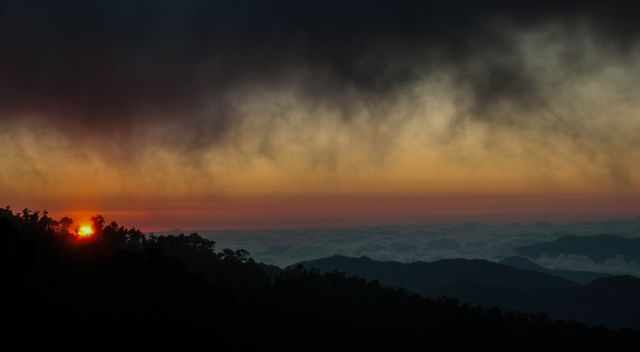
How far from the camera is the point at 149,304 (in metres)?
186

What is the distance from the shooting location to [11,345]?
13875 centimetres

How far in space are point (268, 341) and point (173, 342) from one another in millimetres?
34614

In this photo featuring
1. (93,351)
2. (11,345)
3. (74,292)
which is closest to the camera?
(11,345)

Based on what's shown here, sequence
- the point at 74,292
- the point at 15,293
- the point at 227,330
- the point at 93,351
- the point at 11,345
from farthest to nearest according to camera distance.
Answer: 1. the point at 227,330
2. the point at 74,292
3. the point at 15,293
4. the point at 93,351
5. the point at 11,345

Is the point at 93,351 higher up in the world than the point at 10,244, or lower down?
lower down

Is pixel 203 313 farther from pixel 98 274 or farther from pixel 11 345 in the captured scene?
pixel 11 345

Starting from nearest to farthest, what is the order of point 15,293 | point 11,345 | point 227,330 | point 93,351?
point 11,345
point 93,351
point 15,293
point 227,330

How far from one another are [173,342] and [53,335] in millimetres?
26815

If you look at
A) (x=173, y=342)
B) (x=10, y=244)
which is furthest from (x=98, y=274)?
(x=173, y=342)

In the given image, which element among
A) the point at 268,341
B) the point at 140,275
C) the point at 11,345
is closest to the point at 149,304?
the point at 140,275

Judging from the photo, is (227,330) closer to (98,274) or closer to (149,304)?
(149,304)

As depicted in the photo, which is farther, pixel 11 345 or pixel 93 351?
pixel 93 351

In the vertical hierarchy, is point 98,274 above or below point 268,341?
above

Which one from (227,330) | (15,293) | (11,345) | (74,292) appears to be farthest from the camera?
(227,330)
